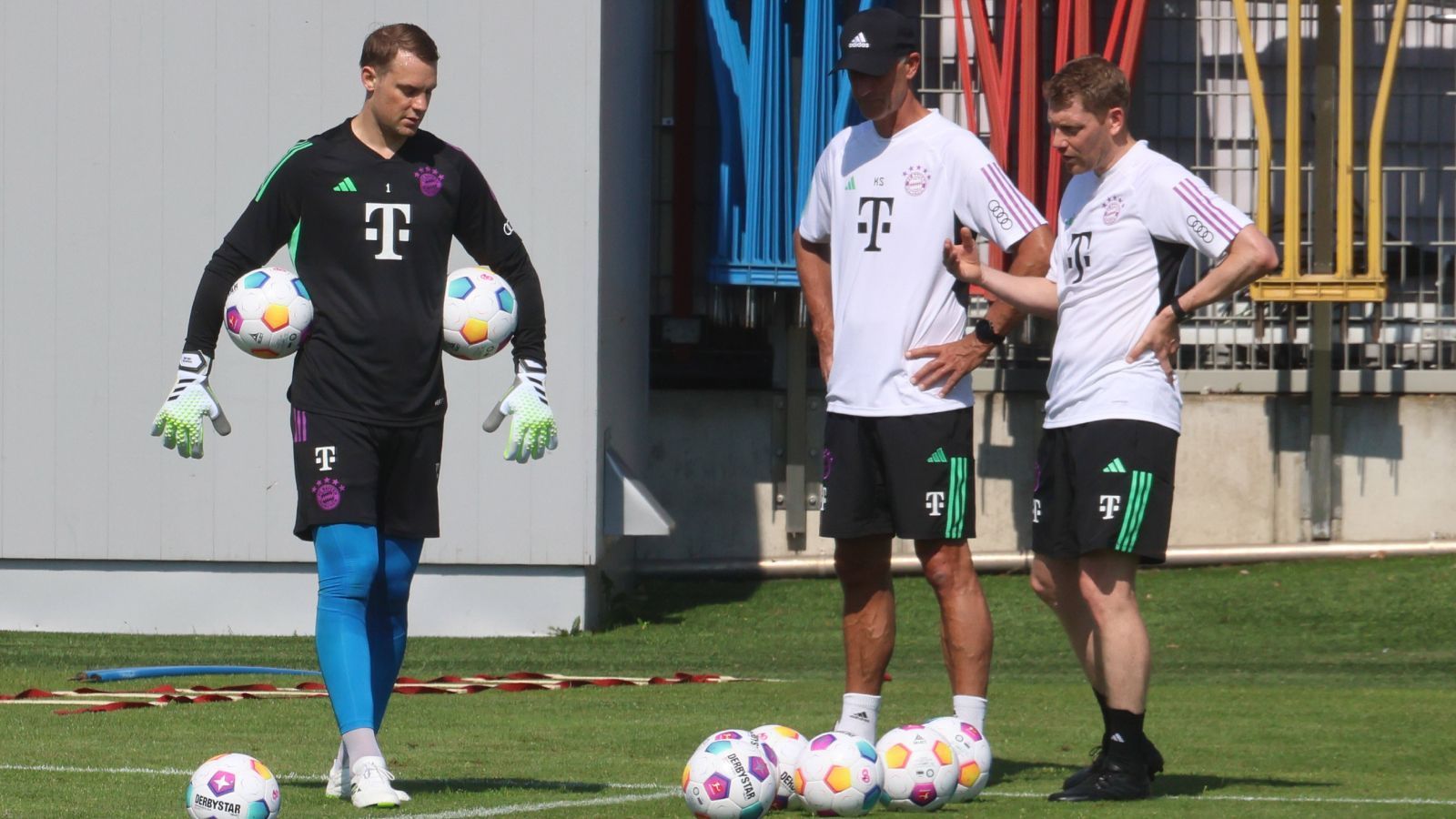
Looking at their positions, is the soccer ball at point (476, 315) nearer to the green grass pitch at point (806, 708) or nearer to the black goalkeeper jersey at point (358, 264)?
the black goalkeeper jersey at point (358, 264)

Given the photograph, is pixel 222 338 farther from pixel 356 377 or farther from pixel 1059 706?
pixel 356 377

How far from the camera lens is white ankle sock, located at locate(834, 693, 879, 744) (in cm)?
645

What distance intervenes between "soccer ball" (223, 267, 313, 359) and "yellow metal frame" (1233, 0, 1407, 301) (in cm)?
954

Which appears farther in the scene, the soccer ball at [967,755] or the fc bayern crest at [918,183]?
the fc bayern crest at [918,183]

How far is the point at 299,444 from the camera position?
5.69m

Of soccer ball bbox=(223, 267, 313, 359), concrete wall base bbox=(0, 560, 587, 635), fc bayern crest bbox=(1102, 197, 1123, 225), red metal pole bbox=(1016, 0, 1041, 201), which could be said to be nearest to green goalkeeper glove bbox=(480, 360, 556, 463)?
soccer ball bbox=(223, 267, 313, 359)

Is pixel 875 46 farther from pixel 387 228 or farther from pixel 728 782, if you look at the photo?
pixel 728 782

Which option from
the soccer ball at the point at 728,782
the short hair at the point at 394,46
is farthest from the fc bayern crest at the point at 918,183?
the soccer ball at the point at 728,782

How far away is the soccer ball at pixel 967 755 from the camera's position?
18.2 feet

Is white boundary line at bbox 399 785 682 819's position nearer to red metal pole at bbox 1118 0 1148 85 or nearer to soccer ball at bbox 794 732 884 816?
soccer ball at bbox 794 732 884 816

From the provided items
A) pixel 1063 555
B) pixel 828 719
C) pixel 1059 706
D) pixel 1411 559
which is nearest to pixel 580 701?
pixel 828 719

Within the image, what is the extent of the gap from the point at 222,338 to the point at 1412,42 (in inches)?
336

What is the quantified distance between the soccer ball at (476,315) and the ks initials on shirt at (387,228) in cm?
23

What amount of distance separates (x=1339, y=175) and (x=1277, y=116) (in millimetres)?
915
